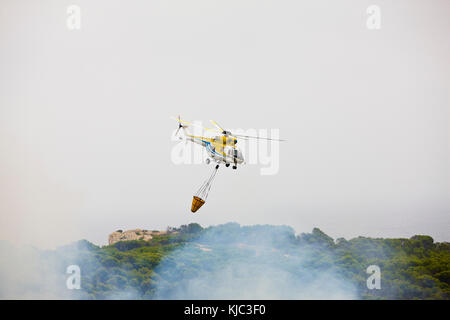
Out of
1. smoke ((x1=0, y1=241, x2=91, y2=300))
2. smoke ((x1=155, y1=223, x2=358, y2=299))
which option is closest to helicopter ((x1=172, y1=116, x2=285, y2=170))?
smoke ((x1=155, y1=223, x2=358, y2=299))

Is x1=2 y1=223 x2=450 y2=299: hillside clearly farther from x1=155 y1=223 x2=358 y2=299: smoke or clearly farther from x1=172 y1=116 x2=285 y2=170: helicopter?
x1=172 y1=116 x2=285 y2=170: helicopter

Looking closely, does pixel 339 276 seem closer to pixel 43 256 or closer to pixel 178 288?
pixel 178 288

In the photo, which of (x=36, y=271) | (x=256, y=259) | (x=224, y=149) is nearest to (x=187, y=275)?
(x=256, y=259)

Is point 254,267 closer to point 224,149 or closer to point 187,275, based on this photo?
point 187,275

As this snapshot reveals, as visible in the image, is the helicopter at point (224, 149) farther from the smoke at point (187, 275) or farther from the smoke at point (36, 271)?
the smoke at point (36, 271)

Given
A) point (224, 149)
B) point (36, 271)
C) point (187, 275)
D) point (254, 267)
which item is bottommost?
point (187, 275)

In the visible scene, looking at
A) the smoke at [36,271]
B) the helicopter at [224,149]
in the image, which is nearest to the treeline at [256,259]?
the smoke at [36,271]
